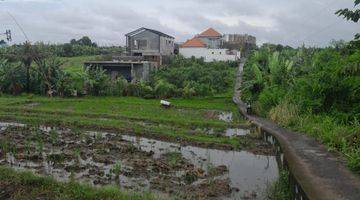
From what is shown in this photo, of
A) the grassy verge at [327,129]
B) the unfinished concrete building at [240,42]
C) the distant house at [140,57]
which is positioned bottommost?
the grassy verge at [327,129]

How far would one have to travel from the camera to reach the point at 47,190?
8.81 meters

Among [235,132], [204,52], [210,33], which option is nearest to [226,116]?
[235,132]

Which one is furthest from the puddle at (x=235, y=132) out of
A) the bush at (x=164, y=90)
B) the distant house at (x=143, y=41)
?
the distant house at (x=143, y=41)

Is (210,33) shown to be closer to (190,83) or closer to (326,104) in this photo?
(190,83)

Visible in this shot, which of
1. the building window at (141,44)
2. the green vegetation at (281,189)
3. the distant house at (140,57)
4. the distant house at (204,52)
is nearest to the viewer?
the green vegetation at (281,189)

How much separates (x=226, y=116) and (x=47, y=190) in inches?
564

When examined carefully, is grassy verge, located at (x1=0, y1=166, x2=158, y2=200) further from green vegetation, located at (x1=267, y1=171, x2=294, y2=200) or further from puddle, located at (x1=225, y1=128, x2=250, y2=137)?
puddle, located at (x1=225, y1=128, x2=250, y2=137)

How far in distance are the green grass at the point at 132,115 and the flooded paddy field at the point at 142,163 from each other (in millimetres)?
1125

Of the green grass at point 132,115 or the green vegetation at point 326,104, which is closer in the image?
the green vegetation at point 326,104

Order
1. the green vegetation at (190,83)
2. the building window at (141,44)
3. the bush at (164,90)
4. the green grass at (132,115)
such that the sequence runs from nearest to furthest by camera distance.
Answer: the green grass at (132,115), the bush at (164,90), the green vegetation at (190,83), the building window at (141,44)

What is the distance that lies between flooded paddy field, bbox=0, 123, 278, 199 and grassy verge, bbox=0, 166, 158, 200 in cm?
103

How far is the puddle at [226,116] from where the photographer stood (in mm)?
20825

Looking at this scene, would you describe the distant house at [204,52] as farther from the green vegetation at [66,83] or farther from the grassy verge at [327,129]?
the grassy verge at [327,129]

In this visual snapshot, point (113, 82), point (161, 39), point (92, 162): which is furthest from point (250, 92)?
point (161, 39)
